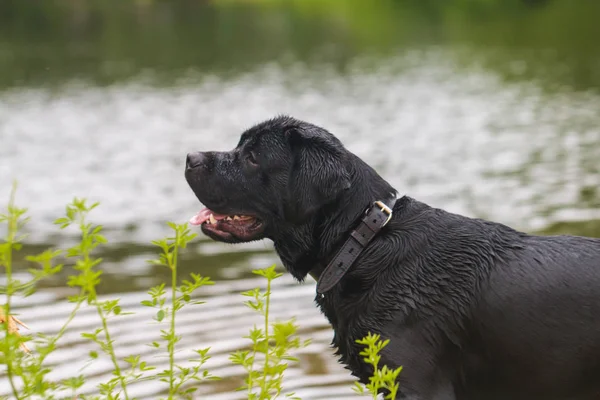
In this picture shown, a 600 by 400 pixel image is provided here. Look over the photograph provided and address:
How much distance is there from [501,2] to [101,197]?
39.7 meters

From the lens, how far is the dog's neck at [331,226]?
14.1 ft

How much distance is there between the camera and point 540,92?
22.6 meters

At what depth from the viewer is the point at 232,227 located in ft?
15.2

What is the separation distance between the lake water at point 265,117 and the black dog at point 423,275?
1.85 m

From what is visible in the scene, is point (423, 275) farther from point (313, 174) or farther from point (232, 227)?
point (232, 227)

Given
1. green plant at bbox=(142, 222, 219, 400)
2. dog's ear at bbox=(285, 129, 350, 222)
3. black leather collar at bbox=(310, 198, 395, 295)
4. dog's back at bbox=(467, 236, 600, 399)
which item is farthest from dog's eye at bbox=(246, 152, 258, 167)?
dog's back at bbox=(467, 236, 600, 399)

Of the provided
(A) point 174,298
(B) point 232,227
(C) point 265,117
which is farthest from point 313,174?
(C) point 265,117

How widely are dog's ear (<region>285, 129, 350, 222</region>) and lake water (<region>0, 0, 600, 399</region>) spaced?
1.95 m

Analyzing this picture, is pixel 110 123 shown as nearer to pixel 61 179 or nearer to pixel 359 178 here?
pixel 61 179

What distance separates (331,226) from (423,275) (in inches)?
19.5

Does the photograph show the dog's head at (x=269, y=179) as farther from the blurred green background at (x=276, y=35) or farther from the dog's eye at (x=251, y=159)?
the blurred green background at (x=276, y=35)

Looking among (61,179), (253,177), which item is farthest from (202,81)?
(253,177)

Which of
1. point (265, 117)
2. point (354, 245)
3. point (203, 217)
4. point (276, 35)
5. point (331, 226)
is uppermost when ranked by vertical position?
point (276, 35)

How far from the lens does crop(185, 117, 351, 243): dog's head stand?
4348 mm
